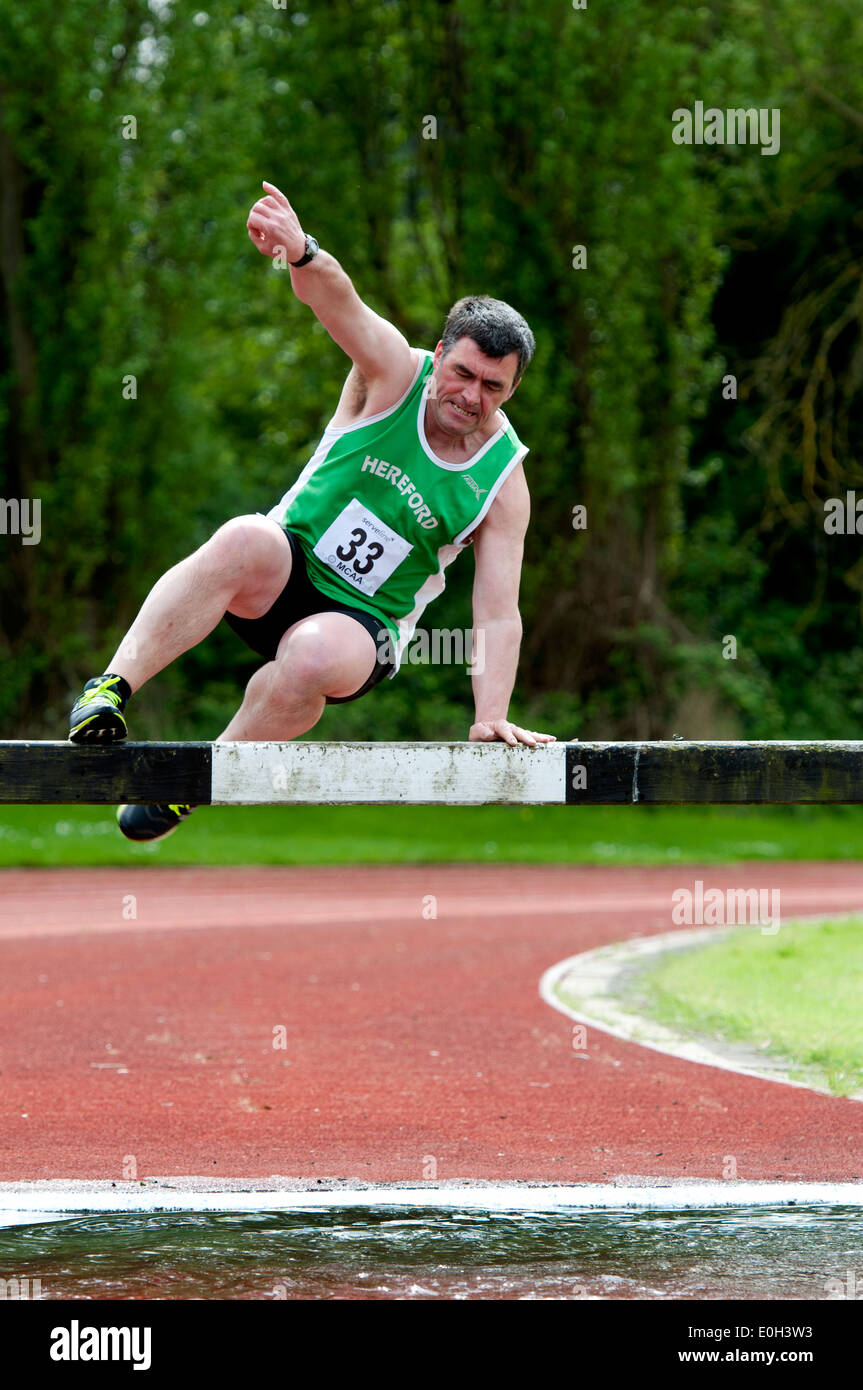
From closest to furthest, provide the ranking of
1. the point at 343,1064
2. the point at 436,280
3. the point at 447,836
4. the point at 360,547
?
the point at 360,547, the point at 343,1064, the point at 447,836, the point at 436,280

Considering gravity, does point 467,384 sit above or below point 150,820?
above

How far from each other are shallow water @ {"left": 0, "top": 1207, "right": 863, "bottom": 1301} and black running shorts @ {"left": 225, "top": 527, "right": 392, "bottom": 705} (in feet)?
4.26

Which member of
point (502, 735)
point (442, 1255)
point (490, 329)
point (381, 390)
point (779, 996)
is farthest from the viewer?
point (779, 996)

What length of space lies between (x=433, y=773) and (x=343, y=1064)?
3.11m

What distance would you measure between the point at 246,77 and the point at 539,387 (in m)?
→ 5.16

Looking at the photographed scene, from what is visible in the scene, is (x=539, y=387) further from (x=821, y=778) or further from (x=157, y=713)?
(x=821, y=778)

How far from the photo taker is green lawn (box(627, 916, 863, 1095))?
6.45 meters

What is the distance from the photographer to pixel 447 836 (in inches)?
696

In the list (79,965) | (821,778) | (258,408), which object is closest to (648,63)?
(258,408)

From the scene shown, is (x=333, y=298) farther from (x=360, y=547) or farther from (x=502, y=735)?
(x=502, y=735)

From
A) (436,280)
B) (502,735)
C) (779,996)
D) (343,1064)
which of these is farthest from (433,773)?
(436,280)

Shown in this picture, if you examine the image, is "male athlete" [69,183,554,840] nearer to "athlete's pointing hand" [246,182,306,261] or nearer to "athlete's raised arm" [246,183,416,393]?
"athlete's raised arm" [246,183,416,393]

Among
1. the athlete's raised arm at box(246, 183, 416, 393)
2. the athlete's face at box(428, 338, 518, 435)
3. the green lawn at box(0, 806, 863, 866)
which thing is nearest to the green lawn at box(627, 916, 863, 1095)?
the athlete's face at box(428, 338, 518, 435)

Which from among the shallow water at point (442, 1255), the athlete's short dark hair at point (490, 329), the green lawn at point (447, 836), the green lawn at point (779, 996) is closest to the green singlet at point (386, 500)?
the athlete's short dark hair at point (490, 329)
